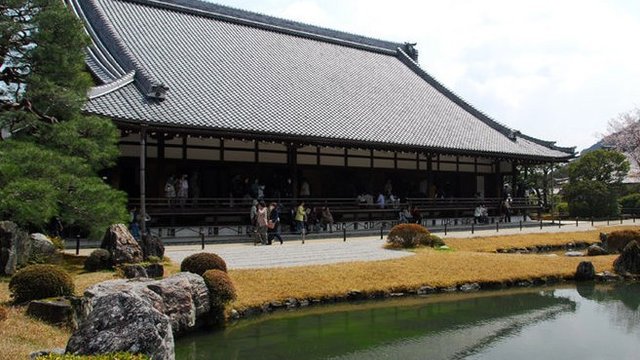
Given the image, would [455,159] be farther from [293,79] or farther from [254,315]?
[254,315]

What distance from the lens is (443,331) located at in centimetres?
1263

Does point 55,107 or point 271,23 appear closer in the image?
point 55,107

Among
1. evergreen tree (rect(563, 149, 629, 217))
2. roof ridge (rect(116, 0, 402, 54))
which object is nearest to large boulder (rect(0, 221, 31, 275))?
roof ridge (rect(116, 0, 402, 54))

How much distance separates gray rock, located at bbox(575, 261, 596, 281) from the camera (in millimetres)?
18125

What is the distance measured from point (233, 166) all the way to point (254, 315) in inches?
549

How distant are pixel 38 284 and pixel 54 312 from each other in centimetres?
96

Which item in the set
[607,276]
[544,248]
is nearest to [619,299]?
[607,276]

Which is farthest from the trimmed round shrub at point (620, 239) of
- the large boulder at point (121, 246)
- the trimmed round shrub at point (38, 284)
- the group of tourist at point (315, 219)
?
the trimmed round shrub at point (38, 284)

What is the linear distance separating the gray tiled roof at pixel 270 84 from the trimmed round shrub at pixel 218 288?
1016cm

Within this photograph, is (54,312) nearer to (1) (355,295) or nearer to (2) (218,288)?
(2) (218,288)

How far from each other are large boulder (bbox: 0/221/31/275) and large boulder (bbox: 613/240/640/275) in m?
17.5

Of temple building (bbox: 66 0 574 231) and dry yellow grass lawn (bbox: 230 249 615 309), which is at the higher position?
temple building (bbox: 66 0 574 231)

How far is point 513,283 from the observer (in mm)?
17125

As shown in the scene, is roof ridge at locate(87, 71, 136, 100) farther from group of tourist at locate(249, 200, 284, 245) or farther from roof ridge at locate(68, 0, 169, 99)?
group of tourist at locate(249, 200, 284, 245)
